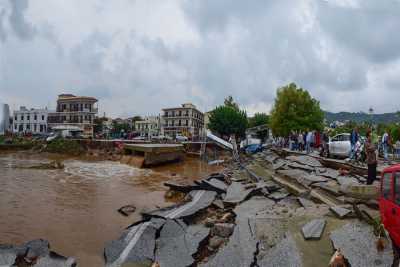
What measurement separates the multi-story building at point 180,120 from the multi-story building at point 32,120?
36.8m

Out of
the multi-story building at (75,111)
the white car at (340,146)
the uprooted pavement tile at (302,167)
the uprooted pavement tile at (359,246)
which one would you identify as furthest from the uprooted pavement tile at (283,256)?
the multi-story building at (75,111)

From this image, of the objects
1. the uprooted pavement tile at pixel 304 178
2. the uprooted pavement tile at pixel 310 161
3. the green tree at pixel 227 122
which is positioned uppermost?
the green tree at pixel 227 122

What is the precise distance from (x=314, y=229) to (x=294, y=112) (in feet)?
122

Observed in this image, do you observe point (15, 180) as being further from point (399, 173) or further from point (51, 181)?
point (399, 173)

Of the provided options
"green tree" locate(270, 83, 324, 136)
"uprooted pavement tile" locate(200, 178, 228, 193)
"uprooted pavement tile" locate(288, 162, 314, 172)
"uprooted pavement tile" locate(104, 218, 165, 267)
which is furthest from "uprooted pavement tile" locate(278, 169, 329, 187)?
"green tree" locate(270, 83, 324, 136)

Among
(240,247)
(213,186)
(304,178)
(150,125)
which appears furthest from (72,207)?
(150,125)

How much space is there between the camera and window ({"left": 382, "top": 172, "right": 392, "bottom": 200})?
19.2 feet

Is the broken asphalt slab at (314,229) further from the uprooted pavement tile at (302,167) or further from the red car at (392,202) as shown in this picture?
the uprooted pavement tile at (302,167)

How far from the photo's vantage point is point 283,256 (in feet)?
20.7

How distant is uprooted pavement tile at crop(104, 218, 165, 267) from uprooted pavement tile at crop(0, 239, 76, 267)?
3.20 ft

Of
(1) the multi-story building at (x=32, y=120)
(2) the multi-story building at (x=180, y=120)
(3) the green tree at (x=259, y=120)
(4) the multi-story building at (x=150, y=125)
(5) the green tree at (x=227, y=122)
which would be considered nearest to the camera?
(5) the green tree at (x=227, y=122)

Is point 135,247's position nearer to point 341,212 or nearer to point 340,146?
point 341,212

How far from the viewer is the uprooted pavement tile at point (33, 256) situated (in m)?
7.06

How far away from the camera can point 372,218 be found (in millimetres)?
7191
